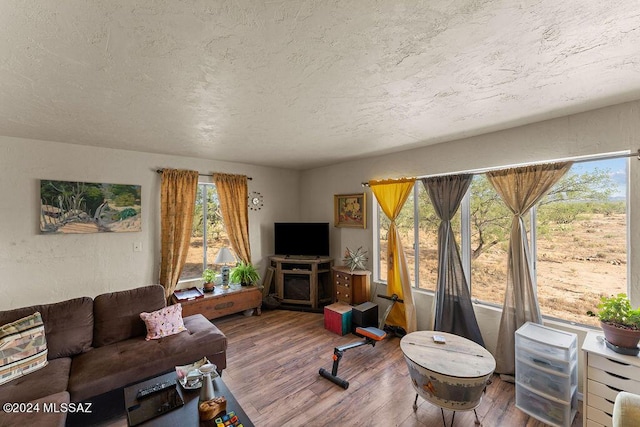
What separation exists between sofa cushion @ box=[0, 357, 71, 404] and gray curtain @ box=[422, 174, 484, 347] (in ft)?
11.3

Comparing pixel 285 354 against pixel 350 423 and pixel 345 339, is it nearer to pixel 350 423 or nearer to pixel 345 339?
pixel 345 339

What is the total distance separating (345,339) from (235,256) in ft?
7.04

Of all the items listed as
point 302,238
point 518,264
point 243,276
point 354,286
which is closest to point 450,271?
point 518,264

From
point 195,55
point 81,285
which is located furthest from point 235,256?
point 195,55

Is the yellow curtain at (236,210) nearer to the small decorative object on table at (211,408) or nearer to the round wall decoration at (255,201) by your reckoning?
the round wall decoration at (255,201)

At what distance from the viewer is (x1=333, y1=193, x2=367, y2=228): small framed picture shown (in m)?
3.93

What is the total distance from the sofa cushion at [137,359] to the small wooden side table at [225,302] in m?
0.84

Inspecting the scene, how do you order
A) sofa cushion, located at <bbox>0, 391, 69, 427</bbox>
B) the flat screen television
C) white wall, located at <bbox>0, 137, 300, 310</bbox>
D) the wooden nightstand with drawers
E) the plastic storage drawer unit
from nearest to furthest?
A: sofa cushion, located at <bbox>0, 391, 69, 427</bbox>, the plastic storage drawer unit, white wall, located at <bbox>0, 137, 300, 310</bbox>, the wooden nightstand with drawers, the flat screen television

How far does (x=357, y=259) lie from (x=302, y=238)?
3.56 ft

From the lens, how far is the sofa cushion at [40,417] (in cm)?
146

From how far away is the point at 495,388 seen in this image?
2.38 metres

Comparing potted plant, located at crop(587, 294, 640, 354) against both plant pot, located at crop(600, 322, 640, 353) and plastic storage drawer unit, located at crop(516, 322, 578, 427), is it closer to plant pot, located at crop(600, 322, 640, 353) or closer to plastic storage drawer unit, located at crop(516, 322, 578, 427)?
plant pot, located at crop(600, 322, 640, 353)

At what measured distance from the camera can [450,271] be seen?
2.97 m

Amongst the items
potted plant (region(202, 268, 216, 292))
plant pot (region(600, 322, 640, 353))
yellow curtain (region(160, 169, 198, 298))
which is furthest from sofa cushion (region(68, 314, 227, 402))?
plant pot (region(600, 322, 640, 353))
